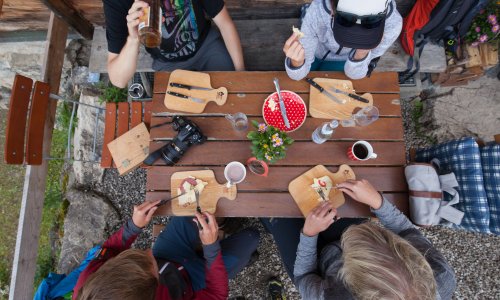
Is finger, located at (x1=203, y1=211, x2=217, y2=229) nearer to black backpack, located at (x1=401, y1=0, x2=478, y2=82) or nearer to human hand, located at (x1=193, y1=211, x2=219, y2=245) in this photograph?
human hand, located at (x1=193, y1=211, x2=219, y2=245)

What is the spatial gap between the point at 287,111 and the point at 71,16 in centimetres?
249

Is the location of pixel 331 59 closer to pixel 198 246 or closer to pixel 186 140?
pixel 186 140

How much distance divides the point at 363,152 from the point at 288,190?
0.61m

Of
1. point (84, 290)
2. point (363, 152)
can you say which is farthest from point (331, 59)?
point (84, 290)

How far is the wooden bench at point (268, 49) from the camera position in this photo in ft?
9.98

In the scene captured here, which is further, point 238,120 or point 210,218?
point 238,120

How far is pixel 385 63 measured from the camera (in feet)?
9.94

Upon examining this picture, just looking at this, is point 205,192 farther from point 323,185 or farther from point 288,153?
point 323,185

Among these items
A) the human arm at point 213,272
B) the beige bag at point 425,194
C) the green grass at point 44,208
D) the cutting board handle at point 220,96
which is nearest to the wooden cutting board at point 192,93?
the cutting board handle at point 220,96

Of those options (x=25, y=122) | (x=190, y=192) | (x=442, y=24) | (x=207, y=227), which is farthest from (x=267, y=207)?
(x=442, y=24)

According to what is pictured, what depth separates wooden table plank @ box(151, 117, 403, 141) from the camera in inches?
86.7

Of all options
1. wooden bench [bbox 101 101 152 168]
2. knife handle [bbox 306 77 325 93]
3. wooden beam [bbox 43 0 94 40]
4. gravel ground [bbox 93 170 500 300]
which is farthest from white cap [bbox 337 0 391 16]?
wooden beam [bbox 43 0 94 40]

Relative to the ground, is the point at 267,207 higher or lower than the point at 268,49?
lower

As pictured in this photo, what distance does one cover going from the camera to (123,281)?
63.7 inches
